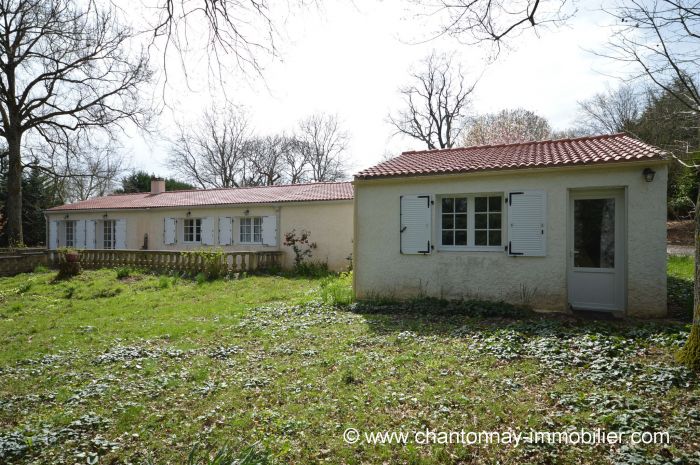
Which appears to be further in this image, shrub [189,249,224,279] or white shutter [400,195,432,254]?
shrub [189,249,224,279]

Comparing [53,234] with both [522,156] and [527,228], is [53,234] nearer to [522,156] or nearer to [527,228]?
[522,156]

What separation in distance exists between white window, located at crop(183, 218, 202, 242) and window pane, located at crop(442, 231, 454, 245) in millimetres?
13553

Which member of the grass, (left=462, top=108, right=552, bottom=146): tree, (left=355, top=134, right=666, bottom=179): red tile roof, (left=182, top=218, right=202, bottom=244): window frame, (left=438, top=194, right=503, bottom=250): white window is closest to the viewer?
the grass

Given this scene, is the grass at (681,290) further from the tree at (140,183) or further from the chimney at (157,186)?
the tree at (140,183)

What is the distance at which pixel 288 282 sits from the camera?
43.9ft

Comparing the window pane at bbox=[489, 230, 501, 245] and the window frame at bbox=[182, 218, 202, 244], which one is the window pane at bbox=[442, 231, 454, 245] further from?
the window frame at bbox=[182, 218, 202, 244]

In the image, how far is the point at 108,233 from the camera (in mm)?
22062

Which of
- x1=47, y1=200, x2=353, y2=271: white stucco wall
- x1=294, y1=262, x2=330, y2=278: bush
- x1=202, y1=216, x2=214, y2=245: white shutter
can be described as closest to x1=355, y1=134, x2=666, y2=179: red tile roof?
x1=47, y1=200, x2=353, y2=271: white stucco wall

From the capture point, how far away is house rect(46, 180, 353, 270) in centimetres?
1645

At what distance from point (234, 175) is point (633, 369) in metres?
38.3

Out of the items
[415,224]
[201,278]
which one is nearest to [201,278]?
[201,278]

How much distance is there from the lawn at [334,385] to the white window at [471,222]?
1470mm

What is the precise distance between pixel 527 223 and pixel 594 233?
1280mm

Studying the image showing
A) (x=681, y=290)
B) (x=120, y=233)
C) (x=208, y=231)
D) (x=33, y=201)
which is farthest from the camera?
(x=33, y=201)
